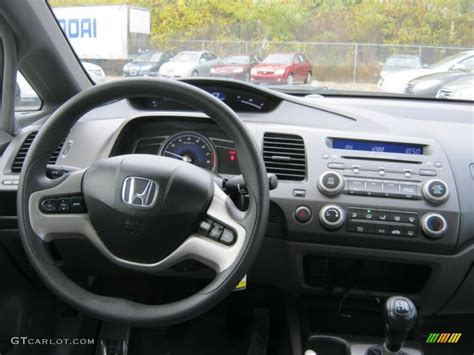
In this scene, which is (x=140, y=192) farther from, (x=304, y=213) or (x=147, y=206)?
(x=304, y=213)

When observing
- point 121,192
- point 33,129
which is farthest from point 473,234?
point 33,129

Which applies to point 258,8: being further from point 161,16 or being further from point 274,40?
point 161,16

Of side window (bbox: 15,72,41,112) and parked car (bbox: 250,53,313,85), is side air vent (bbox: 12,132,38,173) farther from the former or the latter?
parked car (bbox: 250,53,313,85)

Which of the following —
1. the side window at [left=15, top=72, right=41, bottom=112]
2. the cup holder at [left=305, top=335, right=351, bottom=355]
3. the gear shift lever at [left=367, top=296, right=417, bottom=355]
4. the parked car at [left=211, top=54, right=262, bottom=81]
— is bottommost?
the cup holder at [left=305, top=335, right=351, bottom=355]

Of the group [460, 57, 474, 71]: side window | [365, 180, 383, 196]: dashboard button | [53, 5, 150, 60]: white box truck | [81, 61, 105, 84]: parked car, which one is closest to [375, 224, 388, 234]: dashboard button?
[365, 180, 383, 196]: dashboard button

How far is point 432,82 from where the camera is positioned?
229 cm

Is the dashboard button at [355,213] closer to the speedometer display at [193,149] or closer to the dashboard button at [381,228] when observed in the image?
the dashboard button at [381,228]

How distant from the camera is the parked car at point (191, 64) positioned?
2346 mm

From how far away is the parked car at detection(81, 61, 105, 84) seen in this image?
96.2 inches

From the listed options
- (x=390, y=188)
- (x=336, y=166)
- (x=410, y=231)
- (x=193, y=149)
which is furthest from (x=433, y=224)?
(x=193, y=149)

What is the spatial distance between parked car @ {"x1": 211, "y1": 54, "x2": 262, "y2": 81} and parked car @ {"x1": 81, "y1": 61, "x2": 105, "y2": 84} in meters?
0.57

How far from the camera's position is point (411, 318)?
5.48ft

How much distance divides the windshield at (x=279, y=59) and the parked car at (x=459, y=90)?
714mm

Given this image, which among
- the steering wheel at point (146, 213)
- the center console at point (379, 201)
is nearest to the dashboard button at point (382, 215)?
the center console at point (379, 201)
